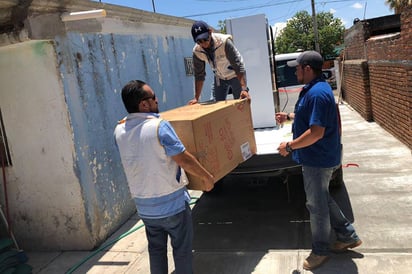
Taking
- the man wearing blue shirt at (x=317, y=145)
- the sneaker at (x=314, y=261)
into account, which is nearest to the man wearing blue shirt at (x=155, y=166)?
the man wearing blue shirt at (x=317, y=145)

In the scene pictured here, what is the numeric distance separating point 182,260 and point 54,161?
225 cm

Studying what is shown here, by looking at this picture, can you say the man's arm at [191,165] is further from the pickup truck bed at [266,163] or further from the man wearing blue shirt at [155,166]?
the pickup truck bed at [266,163]

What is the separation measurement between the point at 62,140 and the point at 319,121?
284 centimetres

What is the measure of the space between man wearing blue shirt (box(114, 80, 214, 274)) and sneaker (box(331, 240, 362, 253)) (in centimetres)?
147

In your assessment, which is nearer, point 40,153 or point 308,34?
point 40,153

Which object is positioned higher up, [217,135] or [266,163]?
[217,135]

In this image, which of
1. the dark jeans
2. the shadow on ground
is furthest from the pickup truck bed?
the dark jeans

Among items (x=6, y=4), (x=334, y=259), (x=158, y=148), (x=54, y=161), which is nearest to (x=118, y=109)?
(x=54, y=161)

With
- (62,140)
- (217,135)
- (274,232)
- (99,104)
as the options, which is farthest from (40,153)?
(274,232)

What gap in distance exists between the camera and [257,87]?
5770 mm

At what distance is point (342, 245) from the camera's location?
141 inches

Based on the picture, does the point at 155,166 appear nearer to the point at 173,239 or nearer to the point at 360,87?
the point at 173,239

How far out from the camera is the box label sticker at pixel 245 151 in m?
3.86

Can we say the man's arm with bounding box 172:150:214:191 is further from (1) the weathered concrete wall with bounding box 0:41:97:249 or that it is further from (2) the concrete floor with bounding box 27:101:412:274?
(1) the weathered concrete wall with bounding box 0:41:97:249
